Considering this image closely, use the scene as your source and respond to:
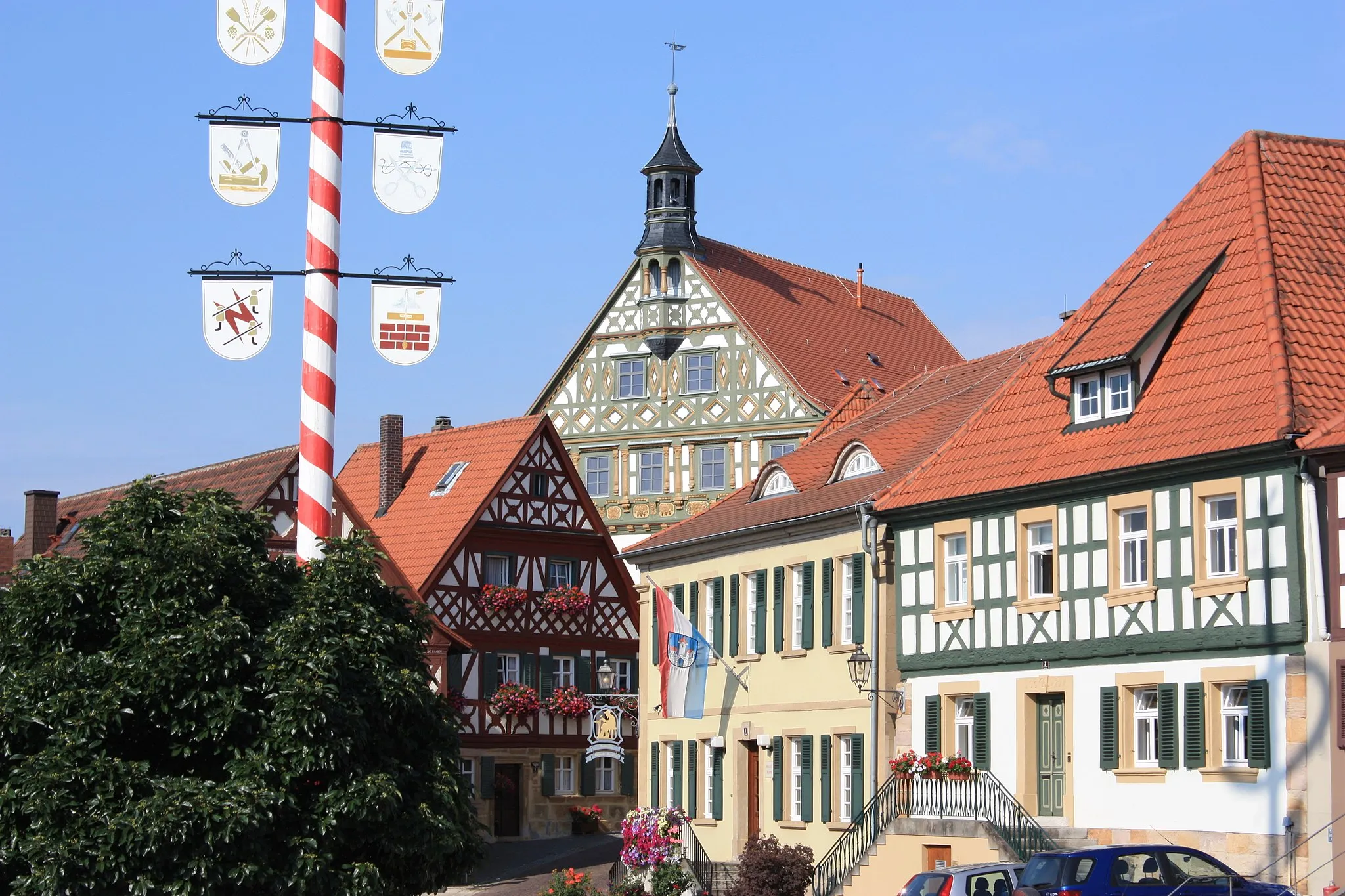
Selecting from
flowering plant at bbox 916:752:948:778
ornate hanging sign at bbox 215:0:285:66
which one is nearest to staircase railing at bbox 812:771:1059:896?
flowering plant at bbox 916:752:948:778

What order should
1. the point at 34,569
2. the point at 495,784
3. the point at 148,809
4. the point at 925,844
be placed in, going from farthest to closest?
the point at 495,784
the point at 925,844
the point at 34,569
the point at 148,809

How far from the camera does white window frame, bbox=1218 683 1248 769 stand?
2650 centimetres

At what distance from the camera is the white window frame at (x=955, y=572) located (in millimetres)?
31781

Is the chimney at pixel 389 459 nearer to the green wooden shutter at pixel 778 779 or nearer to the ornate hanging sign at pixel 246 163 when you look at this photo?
the green wooden shutter at pixel 778 779

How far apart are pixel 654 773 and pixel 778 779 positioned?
531 centimetres

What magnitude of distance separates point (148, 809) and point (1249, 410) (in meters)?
14.3

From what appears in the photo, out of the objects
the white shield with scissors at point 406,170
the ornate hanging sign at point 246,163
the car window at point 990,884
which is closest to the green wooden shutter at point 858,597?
the car window at point 990,884

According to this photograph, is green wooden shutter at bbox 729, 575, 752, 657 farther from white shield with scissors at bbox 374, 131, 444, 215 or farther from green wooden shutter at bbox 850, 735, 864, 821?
white shield with scissors at bbox 374, 131, 444, 215

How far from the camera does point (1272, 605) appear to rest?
26.0 meters

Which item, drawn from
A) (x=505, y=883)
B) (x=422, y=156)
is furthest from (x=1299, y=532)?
(x=505, y=883)

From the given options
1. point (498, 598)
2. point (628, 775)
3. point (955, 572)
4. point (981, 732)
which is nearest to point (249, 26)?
point (955, 572)

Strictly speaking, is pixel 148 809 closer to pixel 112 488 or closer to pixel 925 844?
pixel 925 844

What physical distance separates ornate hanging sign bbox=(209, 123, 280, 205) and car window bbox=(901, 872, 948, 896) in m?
9.84

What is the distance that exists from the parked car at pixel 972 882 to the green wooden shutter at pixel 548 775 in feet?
88.6
